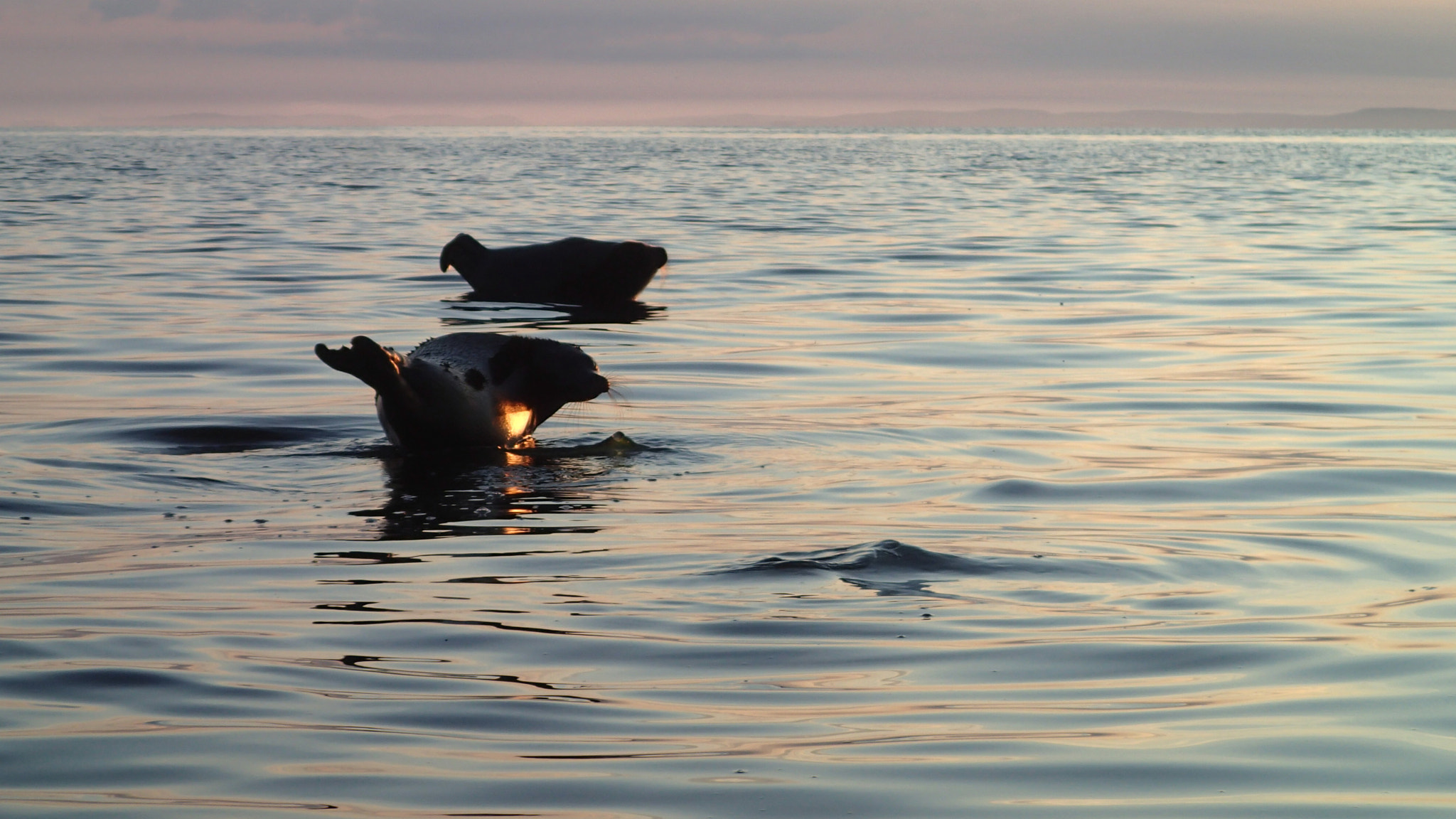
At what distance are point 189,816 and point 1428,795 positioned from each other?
9.06 ft

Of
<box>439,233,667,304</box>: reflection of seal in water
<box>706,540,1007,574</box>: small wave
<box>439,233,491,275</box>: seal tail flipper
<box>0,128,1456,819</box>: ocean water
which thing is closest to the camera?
<box>0,128,1456,819</box>: ocean water

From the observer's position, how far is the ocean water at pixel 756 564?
4.01 m

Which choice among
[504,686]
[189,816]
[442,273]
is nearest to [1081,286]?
[442,273]

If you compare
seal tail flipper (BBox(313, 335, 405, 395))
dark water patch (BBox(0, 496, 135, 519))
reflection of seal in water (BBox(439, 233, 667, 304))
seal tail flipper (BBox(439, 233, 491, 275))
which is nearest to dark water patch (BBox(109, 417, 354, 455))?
A: seal tail flipper (BBox(313, 335, 405, 395))

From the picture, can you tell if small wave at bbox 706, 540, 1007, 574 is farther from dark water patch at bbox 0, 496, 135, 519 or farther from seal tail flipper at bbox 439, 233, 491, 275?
seal tail flipper at bbox 439, 233, 491, 275

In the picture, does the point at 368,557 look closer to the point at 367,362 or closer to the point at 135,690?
the point at 367,362

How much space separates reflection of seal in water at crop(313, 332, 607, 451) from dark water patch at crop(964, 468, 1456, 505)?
2.43 metres

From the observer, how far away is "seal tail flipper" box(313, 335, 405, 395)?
24.2ft

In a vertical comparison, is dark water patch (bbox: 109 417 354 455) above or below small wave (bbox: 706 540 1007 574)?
below

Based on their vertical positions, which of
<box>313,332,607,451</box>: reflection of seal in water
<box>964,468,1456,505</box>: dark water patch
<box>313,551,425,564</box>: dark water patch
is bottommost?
<box>964,468,1456,505</box>: dark water patch

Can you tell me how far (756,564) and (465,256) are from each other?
1039 cm

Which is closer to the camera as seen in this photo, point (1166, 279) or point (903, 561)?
point (903, 561)

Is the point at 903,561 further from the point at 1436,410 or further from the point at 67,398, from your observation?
the point at 67,398

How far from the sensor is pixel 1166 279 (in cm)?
1803
